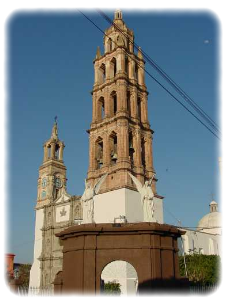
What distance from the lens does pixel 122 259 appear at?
1121cm

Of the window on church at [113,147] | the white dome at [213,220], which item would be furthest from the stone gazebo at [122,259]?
the white dome at [213,220]

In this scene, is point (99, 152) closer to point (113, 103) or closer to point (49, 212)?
point (113, 103)

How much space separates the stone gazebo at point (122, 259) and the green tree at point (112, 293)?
12.9m

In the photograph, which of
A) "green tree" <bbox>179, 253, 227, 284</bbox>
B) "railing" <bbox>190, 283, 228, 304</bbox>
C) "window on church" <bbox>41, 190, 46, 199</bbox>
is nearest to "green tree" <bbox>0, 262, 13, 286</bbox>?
"window on church" <bbox>41, 190, 46, 199</bbox>

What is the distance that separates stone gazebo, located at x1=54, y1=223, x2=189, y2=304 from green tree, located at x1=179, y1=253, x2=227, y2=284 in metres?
26.3

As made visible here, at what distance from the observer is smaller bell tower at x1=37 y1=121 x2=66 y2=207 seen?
48062mm

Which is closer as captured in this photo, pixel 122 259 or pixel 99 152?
pixel 122 259

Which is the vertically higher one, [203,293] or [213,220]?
[213,220]

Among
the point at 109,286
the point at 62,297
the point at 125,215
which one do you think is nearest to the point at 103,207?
the point at 125,215

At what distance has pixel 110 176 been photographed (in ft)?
112

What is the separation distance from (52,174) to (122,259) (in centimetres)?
3873

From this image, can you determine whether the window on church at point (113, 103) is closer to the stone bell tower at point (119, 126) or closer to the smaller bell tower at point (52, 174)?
the stone bell tower at point (119, 126)

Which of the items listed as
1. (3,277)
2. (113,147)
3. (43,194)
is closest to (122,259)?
(113,147)

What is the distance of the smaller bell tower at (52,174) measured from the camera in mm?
48062
